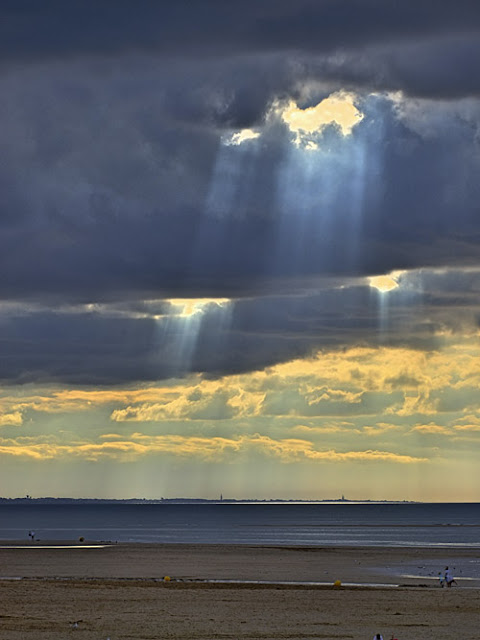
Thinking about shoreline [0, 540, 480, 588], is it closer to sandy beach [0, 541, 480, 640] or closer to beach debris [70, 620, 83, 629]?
sandy beach [0, 541, 480, 640]

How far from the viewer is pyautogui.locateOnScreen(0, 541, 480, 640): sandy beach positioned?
51869mm

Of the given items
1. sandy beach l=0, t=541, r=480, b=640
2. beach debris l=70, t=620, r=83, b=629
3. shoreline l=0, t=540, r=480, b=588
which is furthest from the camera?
shoreline l=0, t=540, r=480, b=588

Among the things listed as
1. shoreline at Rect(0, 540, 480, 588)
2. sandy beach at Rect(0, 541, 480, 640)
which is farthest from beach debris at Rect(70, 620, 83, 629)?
shoreline at Rect(0, 540, 480, 588)

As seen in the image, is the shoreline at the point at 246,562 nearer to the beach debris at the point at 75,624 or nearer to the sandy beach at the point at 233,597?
the sandy beach at the point at 233,597

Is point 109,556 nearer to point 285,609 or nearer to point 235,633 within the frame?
point 285,609

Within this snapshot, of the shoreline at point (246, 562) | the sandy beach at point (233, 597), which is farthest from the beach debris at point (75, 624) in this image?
the shoreline at point (246, 562)

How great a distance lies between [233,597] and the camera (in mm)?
67125

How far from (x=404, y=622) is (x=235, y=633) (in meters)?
9.80

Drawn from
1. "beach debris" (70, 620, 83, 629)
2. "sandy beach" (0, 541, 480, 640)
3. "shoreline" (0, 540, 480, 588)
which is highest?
"shoreline" (0, 540, 480, 588)

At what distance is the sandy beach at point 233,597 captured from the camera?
170 feet

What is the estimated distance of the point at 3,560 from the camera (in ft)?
357

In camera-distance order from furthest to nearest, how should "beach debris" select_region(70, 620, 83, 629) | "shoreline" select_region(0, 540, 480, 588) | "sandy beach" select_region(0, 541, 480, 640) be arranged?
1. "shoreline" select_region(0, 540, 480, 588)
2. "sandy beach" select_region(0, 541, 480, 640)
3. "beach debris" select_region(70, 620, 83, 629)

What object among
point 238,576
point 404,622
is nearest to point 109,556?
point 238,576

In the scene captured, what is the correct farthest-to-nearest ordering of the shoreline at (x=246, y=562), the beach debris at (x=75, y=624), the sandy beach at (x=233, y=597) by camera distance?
1. the shoreline at (x=246, y=562)
2. the sandy beach at (x=233, y=597)
3. the beach debris at (x=75, y=624)
